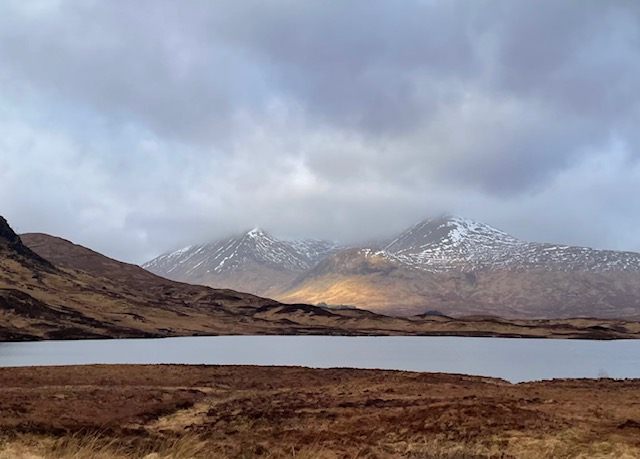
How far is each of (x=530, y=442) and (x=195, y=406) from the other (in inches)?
693

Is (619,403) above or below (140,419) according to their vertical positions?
above

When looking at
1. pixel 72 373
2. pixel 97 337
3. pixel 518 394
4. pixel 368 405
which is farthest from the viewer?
pixel 97 337

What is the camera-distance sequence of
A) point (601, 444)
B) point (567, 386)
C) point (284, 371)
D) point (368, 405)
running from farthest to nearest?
point (284, 371)
point (567, 386)
point (368, 405)
point (601, 444)

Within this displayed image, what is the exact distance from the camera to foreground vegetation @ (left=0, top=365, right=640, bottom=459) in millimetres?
23047

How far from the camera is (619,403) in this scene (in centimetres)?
3625

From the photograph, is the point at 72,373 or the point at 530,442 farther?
the point at 72,373

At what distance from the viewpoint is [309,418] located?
31281 mm

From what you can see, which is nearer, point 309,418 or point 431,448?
point 431,448

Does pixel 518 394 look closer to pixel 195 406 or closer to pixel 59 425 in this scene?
pixel 195 406

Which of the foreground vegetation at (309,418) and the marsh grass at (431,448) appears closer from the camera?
the marsh grass at (431,448)

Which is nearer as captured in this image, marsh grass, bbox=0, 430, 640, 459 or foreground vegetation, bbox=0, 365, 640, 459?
marsh grass, bbox=0, 430, 640, 459

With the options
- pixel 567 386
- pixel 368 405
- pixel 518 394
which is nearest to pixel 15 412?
pixel 368 405

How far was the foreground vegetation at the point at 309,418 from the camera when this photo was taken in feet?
75.6

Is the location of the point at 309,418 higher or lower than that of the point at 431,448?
lower
